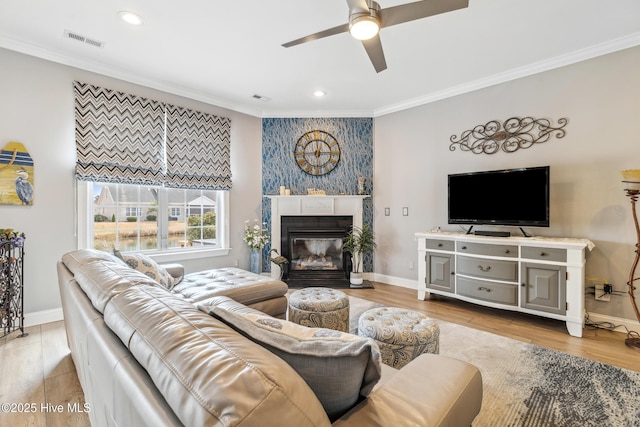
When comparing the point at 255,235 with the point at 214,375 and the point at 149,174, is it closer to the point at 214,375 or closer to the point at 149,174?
the point at 149,174

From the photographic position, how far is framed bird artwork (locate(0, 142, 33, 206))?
2799 millimetres

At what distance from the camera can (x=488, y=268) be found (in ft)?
10.6

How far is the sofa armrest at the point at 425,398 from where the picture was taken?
797 mm

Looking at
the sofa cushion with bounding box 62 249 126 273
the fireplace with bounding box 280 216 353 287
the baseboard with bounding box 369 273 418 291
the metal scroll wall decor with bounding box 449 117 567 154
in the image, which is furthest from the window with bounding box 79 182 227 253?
the metal scroll wall decor with bounding box 449 117 567 154

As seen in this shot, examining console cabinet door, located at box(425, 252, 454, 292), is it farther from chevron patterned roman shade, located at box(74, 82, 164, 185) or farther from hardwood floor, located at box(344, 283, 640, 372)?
chevron patterned roman shade, located at box(74, 82, 164, 185)

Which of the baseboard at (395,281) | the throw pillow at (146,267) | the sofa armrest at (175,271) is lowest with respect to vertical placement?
the baseboard at (395,281)

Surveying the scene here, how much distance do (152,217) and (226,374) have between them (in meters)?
3.89

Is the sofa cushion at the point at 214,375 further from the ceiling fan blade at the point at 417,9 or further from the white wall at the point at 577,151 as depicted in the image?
the white wall at the point at 577,151


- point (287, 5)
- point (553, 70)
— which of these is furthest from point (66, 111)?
point (553, 70)

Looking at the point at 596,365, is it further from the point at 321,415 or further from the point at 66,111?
the point at 66,111

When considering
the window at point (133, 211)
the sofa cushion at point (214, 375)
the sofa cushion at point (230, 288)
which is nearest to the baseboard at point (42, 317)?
the window at point (133, 211)

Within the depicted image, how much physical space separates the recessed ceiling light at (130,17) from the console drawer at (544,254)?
167 inches

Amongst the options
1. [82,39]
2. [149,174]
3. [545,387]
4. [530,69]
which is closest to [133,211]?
[149,174]

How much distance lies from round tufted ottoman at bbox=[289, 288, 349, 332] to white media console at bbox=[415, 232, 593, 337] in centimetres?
174
